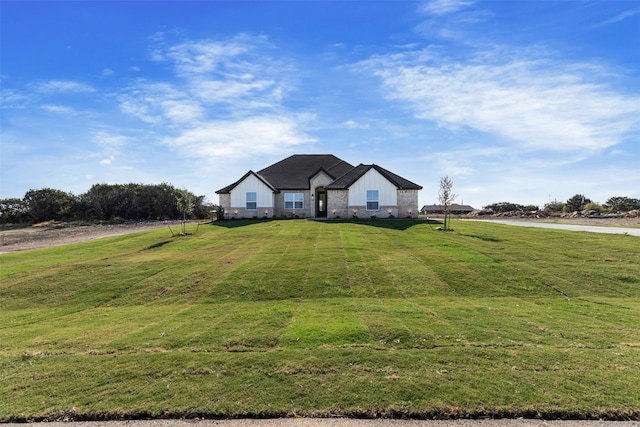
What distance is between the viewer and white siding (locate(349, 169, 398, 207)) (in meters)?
36.0

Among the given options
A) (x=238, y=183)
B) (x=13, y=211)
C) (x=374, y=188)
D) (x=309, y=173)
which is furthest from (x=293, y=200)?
(x=13, y=211)

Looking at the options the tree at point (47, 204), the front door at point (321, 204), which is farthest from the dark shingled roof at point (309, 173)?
the tree at point (47, 204)

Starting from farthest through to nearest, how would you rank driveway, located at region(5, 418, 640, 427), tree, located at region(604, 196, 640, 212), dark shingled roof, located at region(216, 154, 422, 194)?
tree, located at region(604, 196, 640, 212) < dark shingled roof, located at region(216, 154, 422, 194) < driveway, located at region(5, 418, 640, 427)

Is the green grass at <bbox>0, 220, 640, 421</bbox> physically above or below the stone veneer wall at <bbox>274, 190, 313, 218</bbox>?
below

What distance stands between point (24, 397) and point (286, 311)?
576cm

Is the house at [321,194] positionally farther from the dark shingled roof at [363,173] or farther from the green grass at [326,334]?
the green grass at [326,334]

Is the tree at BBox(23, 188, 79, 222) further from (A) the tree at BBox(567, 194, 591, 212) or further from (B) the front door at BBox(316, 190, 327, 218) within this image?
(A) the tree at BBox(567, 194, 591, 212)

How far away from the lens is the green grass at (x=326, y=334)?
17.7 ft

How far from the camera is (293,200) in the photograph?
39375mm

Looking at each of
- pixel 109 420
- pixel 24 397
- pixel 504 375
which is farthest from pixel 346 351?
pixel 24 397

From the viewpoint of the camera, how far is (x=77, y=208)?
45844 millimetres

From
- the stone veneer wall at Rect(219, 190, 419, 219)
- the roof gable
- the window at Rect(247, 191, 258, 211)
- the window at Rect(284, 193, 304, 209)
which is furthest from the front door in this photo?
the window at Rect(247, 191, 258, 211)

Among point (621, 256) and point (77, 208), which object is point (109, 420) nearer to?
point (621, 256)

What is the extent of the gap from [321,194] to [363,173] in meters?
6.56
